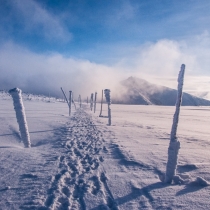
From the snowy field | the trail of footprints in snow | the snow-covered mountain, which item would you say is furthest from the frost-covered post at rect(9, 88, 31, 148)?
the snow-covered mountain

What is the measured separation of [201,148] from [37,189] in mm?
7220

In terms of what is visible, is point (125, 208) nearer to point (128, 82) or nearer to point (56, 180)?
point (56, 180)

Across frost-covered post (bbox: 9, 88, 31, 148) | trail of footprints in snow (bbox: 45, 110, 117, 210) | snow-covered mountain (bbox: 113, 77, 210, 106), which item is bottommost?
trail of footprints in snow (bbox: 45, 110, 117, 210)

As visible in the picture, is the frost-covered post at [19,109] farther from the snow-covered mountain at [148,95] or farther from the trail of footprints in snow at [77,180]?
the snow-covered mountain at [148,95]

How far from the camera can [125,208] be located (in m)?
4.30

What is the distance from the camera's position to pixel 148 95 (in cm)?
11650

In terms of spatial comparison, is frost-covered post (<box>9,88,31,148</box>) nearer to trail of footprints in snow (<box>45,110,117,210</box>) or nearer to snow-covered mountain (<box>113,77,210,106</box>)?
trail of footprints in snow (<box>45,110,117,210</box>)

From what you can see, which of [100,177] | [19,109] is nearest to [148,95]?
[19,109]

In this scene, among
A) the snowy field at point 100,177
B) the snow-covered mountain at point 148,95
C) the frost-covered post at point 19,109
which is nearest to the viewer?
the snowy field at point 100,177

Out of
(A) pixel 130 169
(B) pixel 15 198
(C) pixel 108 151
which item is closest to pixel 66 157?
(C) pixel 108 151

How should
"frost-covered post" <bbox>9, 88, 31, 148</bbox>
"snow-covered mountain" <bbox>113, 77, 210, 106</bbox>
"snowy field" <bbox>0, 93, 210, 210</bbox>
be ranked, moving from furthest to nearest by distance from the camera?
"snow-covered mountain" <bbox>113, 77, 210, 106</bbox>
"frost-covered post" <bbox>9, 88, 31, 148</bbox>
"snowy field" <bbox>0, 93, 210, 210</bbox>

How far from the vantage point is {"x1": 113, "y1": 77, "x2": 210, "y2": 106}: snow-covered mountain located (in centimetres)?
10740

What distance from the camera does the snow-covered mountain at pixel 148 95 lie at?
352 ft

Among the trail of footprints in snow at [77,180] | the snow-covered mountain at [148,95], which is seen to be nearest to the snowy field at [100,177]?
the trail of footprints in snow at [77,180]
